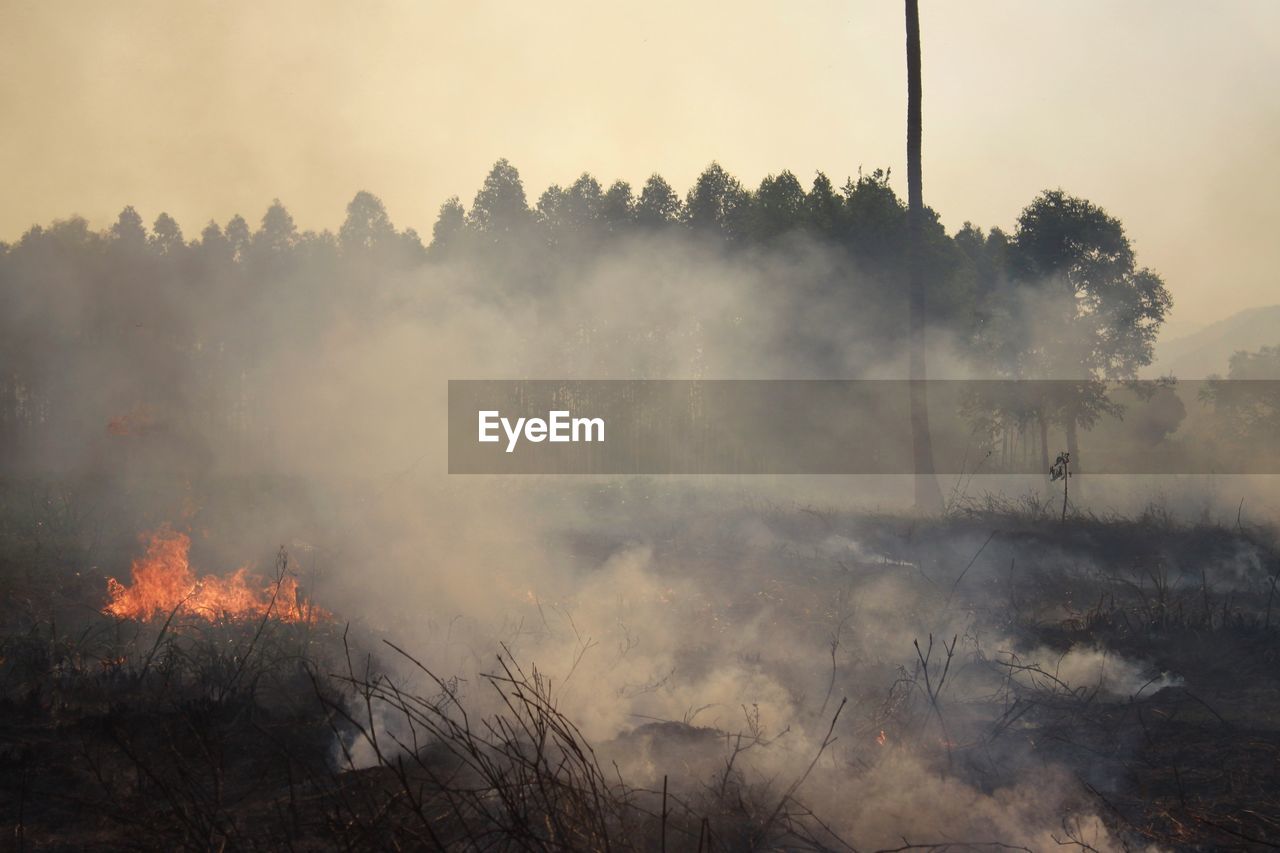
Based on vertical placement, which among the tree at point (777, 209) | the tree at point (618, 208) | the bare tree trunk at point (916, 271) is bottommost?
the bare tree trunk at point (916, 271)

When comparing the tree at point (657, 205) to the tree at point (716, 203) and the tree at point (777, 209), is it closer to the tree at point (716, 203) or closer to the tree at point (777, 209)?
the tree at point (716, 203)

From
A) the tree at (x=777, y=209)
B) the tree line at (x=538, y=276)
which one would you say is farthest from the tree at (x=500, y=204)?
the tree at (x=777, y=209)

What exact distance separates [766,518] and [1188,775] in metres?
8.12

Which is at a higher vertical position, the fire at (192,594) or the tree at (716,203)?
the tree at (716,203)

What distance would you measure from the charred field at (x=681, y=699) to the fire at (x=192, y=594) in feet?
0.35

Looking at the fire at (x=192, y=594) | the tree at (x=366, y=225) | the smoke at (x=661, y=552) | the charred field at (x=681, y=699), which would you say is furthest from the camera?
the tree at (x=366, y=225)

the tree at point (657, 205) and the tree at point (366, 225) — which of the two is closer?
the tree at point (657, 205)

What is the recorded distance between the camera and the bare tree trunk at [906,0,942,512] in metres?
14.8

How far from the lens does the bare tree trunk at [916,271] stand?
14.8 metres

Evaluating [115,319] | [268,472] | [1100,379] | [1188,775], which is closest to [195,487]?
[268,472]

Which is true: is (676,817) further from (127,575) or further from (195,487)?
(195,487)

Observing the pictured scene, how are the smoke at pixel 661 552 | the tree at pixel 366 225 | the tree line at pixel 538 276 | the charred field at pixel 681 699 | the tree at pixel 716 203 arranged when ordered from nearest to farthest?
the charred field at pixel 681 699
the smoke at pixel 661 552
the tree line at pixel 538 276
the tree at pixel 716 203
the tree at pixel 366 225

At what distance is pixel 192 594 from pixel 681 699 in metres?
5.51

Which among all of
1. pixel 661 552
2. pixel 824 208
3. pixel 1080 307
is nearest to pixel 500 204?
pixel 824 208
